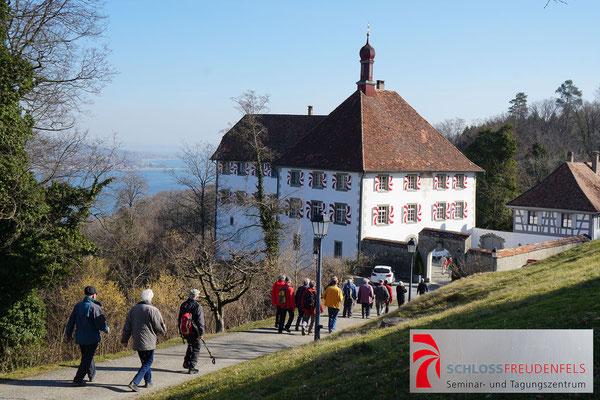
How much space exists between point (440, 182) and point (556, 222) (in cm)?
767

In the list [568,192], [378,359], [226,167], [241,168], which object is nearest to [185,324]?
[378,359]

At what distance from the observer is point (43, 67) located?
48.9ft

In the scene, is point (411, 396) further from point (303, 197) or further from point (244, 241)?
point (244, 241)

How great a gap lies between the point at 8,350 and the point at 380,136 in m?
28.5

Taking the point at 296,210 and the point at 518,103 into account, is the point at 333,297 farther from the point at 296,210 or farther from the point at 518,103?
the point at 518,103

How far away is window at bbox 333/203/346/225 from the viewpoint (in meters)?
37.6

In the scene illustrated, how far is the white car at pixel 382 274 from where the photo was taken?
3091 cm

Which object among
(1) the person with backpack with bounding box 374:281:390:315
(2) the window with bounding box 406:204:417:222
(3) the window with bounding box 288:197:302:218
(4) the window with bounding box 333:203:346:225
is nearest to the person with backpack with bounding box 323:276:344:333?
(1) the person with backpack with bounding box 374:281:390:315

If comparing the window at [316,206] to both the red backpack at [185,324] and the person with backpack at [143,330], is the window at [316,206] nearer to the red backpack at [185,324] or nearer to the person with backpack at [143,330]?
the red backpack at [185,324]

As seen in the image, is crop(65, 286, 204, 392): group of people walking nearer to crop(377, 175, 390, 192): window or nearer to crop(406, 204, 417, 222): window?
crop(377, 175, 390, 192): window

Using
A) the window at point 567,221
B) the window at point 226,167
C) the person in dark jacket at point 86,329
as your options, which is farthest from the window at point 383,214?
the person in dark jacket at point 86,329

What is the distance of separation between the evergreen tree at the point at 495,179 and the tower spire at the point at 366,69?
43.8 ft

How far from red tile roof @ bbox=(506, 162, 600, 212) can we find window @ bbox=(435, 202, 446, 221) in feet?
14.1

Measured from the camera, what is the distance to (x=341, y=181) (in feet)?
124
